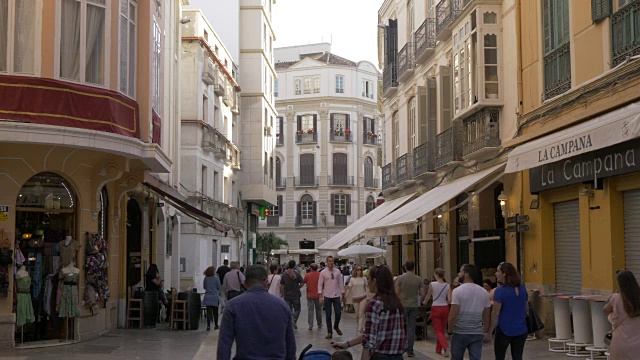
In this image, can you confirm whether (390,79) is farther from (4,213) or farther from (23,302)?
(23,302)

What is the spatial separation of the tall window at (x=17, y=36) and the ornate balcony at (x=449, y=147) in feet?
36.4

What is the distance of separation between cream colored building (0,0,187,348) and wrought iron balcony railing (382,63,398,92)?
13858 millimetres

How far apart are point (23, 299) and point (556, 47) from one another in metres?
11.2

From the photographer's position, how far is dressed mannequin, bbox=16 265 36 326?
1594 cm

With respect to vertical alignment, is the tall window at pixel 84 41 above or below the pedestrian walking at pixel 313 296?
above

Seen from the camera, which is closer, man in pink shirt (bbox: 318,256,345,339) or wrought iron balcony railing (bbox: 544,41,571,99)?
wrought iron balcony railing (bbox: 544,41,571,99)

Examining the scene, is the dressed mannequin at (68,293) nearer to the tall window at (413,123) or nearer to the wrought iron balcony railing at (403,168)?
the tall window at (413,123)

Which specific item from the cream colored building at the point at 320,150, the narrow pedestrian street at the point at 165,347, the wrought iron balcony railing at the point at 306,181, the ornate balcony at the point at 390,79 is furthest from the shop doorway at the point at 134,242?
the wrought iron balcony railing at the point at 306,181

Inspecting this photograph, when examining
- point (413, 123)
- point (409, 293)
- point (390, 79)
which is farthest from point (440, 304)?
point (390, 79)

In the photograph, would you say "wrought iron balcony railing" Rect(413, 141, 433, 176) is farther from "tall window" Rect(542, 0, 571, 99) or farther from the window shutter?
the window shutter

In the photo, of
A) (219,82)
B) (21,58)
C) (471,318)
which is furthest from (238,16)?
(471,318)

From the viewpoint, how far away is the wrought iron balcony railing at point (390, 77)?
1266 inches

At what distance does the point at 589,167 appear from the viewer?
1525 centimetres

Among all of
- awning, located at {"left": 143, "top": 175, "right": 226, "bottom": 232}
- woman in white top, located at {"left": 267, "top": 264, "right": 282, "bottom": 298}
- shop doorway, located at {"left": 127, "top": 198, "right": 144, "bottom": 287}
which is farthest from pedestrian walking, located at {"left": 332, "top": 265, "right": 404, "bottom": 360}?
shop doorway, located at {"left": 127, "top": 198, "right": 144, "bottom": 287}
